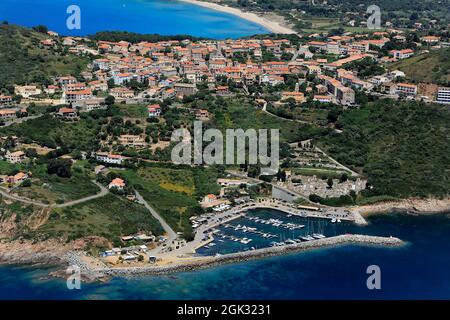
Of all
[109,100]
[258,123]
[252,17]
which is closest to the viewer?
[258,123]

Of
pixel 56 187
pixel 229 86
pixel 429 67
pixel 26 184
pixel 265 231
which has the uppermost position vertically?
pixel 429 67

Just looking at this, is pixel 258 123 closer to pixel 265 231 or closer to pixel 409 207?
pixel 409 207

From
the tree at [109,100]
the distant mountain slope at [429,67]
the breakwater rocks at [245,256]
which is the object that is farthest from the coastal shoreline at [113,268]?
the distant mountain slope at [429,67]

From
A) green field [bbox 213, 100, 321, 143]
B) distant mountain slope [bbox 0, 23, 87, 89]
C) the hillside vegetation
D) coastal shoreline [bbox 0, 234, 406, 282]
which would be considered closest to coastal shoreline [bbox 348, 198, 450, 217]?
the hillside vegetation

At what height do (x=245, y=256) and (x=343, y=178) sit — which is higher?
(x=343, y=178)

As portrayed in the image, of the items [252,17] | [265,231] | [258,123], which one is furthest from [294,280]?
[252,17]

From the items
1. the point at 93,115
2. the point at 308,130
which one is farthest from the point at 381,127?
the point at 93,115

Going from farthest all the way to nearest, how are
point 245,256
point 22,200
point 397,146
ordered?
point 397,146
point 22,200
point 245,256

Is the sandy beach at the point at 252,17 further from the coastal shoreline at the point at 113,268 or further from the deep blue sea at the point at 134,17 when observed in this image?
the coastal shoreline at the point at 113,268
